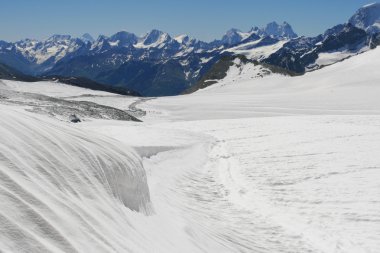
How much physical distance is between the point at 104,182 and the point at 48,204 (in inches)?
85.3

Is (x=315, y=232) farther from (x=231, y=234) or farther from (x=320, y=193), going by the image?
(x=320, y=193)

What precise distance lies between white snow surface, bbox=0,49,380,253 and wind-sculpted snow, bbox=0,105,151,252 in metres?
0.02

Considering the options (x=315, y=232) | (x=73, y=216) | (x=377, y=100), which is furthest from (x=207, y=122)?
(x=377, y=100)

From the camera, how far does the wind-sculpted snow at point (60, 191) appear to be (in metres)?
4.62

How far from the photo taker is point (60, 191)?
5.79 meters

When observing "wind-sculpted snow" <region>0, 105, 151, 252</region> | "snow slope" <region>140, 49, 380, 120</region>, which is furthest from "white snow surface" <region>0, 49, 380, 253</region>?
"snow slope" <region>140, 49, 380, 120</region>

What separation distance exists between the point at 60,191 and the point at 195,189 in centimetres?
727

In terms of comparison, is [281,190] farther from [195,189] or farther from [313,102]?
[313,102]

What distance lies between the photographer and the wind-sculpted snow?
4625 millimetres

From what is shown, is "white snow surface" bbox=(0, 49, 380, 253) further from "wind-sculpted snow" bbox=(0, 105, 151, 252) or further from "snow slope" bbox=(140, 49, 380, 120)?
"snow slope" bbox=(140, 49, 380, 120)

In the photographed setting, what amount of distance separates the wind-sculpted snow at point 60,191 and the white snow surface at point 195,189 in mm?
19

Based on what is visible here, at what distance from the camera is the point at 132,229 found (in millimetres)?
6594

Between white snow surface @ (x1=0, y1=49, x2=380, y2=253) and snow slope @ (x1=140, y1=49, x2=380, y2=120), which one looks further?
snow slope @ (x1=140, y1=49, x2=380, y2=120)

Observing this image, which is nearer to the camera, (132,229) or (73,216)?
(73,216)
